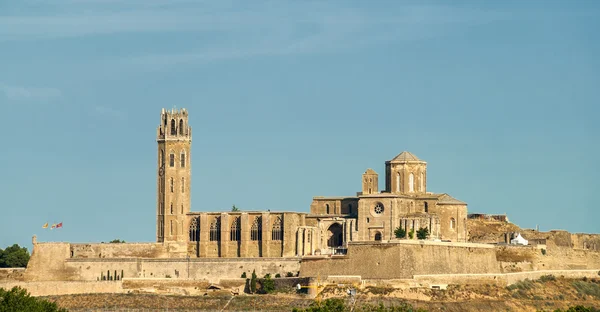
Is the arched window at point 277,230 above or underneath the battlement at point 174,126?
underneath

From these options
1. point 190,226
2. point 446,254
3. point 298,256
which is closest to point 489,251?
point 446,254

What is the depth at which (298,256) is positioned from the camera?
115 m

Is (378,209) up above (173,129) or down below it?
below

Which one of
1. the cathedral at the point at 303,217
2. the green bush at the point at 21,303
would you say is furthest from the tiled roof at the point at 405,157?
the green bush at the point at 21,303

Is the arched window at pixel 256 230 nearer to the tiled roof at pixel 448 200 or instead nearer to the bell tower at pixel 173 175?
the bell tower at pixel 173 175

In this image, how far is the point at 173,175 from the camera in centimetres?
12044

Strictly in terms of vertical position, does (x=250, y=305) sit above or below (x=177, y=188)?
below

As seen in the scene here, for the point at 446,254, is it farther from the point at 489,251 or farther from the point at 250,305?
the point at 250,305

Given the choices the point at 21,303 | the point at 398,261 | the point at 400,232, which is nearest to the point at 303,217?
the point at 400,232

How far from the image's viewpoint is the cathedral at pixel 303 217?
117 metres

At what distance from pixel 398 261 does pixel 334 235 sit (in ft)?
39.1

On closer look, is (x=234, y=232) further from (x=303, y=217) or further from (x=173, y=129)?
(x=173, y=129)

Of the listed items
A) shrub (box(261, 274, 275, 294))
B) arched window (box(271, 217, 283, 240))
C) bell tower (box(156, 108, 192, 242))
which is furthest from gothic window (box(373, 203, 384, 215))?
bell tower (box(156, 108, 192, 242))

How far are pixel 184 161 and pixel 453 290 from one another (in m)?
23.7
